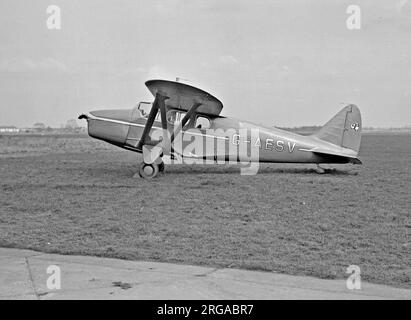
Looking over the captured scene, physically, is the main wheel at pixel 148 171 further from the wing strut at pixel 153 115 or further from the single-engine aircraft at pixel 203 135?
the wing strut at pixel 153 115

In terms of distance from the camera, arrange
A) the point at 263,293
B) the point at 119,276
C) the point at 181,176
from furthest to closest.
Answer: the point at 181,176 < the point at 119,276 < the point at 263,293

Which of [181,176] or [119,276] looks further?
[181,176]

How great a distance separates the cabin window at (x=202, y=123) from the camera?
16.6m

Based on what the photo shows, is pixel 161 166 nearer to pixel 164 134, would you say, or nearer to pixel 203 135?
pixel 164 134

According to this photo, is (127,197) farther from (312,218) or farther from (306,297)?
(306,297)

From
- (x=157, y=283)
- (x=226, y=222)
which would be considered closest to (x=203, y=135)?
(x=226, y=222)

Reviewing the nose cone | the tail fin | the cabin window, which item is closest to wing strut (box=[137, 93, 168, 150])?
the nose cone

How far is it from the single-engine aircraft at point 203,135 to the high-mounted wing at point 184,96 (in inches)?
1.1

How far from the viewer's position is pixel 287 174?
682 inches

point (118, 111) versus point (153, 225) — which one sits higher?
point (118, 111)

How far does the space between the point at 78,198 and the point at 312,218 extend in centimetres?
517

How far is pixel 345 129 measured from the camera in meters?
17.6

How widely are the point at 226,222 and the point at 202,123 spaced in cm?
832
